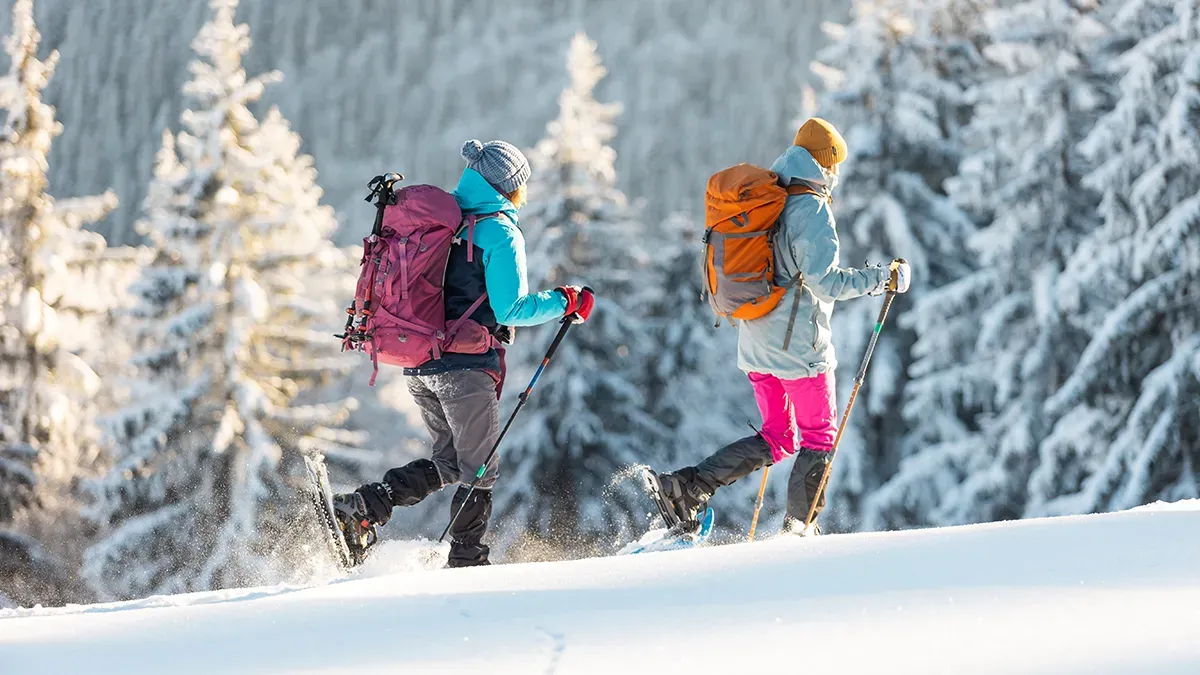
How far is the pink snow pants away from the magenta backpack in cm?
151

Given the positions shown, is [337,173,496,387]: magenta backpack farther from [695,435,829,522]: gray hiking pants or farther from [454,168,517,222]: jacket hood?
[695,435,829,522]: gray hiking pants

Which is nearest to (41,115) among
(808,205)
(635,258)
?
(635,258)

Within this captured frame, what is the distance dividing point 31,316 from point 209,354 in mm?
3237

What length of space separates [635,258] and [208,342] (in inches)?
372

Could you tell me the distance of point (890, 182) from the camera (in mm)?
23781

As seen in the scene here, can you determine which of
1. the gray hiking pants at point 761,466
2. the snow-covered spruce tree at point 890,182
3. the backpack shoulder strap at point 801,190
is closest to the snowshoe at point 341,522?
the gray hiking pants at point 761,466

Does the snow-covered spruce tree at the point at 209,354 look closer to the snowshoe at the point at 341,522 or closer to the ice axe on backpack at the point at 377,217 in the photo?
the snowshoe at the point at 341,522

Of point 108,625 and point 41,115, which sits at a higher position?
point 41,115

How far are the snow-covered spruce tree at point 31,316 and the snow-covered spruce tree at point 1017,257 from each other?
14.4 metres

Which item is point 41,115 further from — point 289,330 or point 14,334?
point 289,330

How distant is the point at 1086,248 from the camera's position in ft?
59.0

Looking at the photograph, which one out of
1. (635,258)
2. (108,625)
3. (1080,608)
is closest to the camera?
(1080,608)

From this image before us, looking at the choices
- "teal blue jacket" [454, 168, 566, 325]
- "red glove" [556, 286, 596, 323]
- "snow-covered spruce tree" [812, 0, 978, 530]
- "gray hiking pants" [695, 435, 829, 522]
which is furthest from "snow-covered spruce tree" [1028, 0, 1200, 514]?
"teal blue jacket" [454, 168, 566, 325]

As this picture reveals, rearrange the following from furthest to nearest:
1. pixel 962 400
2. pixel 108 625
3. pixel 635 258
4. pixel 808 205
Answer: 1. pixel 635 258
2. pixel 962 400
3. pixel 808 205
4. pixel 108 625
